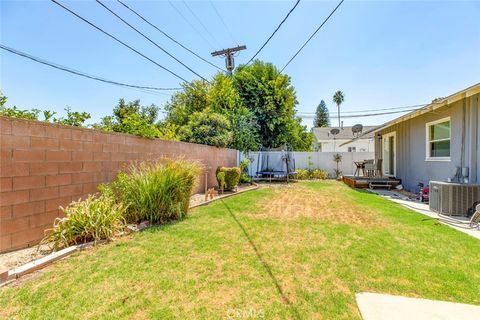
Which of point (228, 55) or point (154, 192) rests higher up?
point (228, 55)

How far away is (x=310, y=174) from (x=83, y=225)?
14236mm

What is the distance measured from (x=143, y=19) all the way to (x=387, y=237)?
26.4 ft

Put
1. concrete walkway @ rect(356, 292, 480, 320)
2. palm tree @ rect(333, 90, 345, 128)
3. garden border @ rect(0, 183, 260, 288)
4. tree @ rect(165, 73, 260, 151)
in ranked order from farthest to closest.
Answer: palm tree @ rect(333, 90, 345, 128) < tree @ rect(165, 73, 260, 151) < garden border @ rect(0, 183, 260, 288) < concrete walkway @ rect(356, 292, 480, 320)

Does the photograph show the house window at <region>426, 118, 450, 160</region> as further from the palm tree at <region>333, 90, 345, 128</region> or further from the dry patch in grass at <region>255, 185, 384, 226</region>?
the palm tree at <region>333, 90, 345, 128</region>

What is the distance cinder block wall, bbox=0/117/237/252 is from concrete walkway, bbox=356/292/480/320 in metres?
4.25

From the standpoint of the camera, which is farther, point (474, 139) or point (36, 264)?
point (474, 139)

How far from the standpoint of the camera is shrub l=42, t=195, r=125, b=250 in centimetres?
362

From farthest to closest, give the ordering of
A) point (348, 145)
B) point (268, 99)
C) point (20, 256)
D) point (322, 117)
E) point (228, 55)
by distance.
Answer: point (322, 117) < point (348, 145) < point (268, 99) < point (228, 55) < point (20, 256)

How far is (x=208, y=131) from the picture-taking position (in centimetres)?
1224

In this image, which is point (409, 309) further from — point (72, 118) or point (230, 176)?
point (230, 176)

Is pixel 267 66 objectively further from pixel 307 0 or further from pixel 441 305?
pixel 441 305

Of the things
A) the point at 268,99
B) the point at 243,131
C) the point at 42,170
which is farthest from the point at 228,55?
the point at 42,170

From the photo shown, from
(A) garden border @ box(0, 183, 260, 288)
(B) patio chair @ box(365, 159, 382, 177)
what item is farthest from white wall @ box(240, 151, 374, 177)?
(A) garden border @ box(0, 183, 260, 288)

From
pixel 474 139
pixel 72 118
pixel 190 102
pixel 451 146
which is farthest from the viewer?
pixel 190 102
